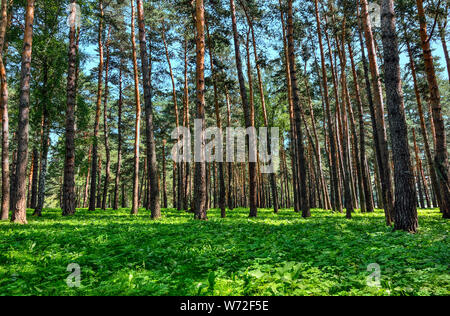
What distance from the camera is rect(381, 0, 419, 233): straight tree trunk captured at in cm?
642

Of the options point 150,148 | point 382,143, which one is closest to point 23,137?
point 150,148

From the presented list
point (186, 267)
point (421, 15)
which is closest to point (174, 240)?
point (186, 267)

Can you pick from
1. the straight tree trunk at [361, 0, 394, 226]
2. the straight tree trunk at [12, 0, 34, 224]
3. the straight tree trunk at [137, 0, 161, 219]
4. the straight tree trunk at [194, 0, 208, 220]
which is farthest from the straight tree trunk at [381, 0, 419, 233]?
the straight tree trunk at [12, 0, 34, 224]

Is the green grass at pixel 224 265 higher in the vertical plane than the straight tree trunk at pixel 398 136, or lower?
lower

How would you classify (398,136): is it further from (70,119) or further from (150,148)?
(70,119)

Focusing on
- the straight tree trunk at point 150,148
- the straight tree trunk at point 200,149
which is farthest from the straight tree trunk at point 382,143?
the straight tree trunk at point 150,148

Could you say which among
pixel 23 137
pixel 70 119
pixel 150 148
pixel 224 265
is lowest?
pixel 224 265

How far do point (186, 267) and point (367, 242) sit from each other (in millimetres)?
4078

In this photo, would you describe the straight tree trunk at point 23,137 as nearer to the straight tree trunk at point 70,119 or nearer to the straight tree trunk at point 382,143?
the straight tree trunk at point 70,119

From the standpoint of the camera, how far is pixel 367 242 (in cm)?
525

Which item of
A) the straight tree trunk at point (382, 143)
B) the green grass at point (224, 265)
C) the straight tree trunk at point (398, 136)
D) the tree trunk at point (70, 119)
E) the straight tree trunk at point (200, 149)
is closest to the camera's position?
the green grass at point (224, 265)

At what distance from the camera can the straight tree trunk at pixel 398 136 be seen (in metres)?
6.42

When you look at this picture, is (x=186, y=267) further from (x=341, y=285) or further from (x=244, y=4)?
(x=244, y=4)

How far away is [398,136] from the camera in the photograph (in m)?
6.63
